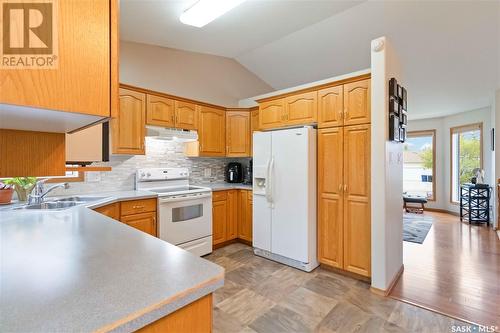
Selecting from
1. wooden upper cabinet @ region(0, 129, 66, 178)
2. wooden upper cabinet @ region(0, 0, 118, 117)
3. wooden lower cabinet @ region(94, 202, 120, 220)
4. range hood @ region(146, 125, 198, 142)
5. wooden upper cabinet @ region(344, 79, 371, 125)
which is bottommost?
wooden lower cabinet @ region(94, 202, 120, 220)

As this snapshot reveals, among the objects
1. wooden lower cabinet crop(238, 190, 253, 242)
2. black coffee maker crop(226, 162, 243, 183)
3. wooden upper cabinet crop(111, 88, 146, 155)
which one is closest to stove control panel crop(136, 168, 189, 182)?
wooden upper cabinet crop(111, 88, 146, 155)

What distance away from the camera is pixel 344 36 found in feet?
11.3

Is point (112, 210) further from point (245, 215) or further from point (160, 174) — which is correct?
point (245, 215)

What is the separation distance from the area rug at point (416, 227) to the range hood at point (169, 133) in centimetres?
385

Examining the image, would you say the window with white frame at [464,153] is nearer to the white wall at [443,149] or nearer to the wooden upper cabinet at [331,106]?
the white wall at [443,149]

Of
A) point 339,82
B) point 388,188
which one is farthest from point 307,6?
point 388,188

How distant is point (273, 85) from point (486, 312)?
14.7 ft

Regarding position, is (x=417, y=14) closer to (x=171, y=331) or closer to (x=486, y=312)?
(x=486, y=312)

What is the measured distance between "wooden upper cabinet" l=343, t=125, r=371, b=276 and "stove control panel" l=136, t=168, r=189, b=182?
7.47 feet

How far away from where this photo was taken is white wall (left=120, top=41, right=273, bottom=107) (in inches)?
127

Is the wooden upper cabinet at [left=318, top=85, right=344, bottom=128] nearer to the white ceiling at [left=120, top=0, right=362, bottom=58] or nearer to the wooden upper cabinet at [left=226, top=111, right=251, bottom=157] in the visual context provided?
the white ceiling at [left=120, top=0, right=362, bottom=58]

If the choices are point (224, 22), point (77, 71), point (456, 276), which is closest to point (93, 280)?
point (77, 71)

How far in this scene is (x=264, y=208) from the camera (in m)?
3.23

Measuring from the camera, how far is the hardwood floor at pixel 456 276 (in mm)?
2115
